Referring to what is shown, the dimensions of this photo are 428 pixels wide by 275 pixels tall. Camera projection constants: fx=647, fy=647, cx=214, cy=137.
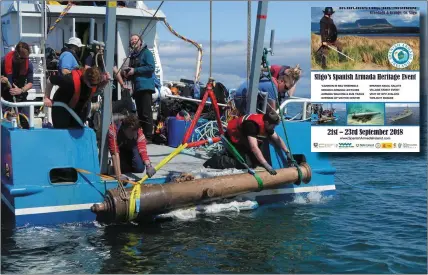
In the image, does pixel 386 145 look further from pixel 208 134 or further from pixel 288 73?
pixel 288 73

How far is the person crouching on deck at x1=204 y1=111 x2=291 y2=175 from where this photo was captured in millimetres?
10055

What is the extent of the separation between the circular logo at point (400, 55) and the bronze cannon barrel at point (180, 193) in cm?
1323

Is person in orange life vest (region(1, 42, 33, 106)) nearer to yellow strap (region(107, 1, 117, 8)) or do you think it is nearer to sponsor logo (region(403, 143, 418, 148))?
yellow strap (region(107, 1, 117, 8))

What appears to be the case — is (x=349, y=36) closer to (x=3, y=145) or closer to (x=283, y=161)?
(x=283, y=161)

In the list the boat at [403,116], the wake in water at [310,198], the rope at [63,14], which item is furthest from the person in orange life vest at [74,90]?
the boat at [403,116]

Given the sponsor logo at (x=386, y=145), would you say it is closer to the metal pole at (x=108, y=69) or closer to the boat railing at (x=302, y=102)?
the boat railing at (x=302, y=102)

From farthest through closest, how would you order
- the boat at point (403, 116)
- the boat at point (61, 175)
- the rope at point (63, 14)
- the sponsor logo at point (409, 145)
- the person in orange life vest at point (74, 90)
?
the boat at point (403, 116) → the sponsor logo at point (409, 145) → the rope at point (63, 14) → the boat at point (61, 175) → the person in orange life vest at point (74, 90)

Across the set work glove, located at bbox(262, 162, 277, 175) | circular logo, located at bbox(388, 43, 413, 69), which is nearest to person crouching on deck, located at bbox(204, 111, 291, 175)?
work glove, located at bbox(262, 162, 277, 175)

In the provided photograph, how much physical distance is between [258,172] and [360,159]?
12521mm

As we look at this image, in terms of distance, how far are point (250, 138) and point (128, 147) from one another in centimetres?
189

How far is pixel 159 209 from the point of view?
8945 millimetres

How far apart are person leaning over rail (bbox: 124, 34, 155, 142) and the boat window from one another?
2.06 m

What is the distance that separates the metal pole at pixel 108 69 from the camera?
9070mm

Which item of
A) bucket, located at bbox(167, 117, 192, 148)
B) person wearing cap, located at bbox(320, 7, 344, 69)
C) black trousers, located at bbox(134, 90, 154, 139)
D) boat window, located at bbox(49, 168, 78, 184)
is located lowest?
boat window, located at bbox(49, 168, 78, 184)
